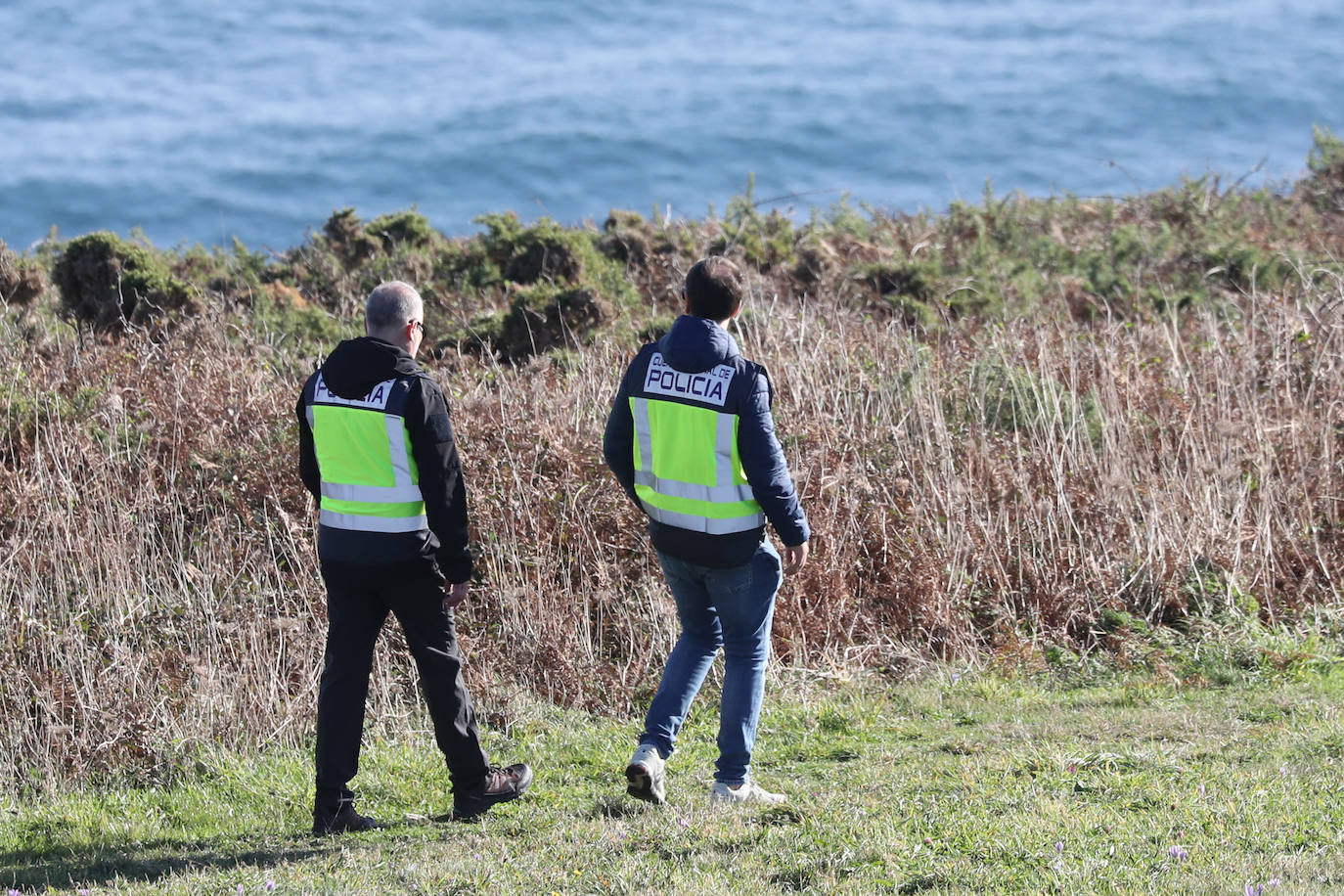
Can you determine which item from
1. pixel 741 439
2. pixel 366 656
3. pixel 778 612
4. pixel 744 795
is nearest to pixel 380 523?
pixel 366 656

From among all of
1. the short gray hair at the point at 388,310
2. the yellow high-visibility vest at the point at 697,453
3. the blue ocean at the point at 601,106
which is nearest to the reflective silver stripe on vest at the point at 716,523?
the yellow high-visibility vest at the point at 697,453

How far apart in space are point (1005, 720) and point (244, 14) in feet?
177

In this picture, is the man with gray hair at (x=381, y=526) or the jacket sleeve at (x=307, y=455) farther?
the jacket sleeve at (x=307, y=455)

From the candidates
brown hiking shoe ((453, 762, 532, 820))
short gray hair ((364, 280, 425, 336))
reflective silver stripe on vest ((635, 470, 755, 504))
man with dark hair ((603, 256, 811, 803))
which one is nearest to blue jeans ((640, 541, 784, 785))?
man with dark hair ((603, 256, 811, 803))

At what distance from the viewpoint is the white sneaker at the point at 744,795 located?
5.31 m

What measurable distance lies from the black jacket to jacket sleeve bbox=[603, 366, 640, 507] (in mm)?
611

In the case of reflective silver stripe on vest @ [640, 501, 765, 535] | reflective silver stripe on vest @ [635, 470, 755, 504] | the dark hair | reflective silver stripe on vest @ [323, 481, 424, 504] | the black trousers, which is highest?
the dark hair

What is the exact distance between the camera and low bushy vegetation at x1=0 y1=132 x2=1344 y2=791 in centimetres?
683

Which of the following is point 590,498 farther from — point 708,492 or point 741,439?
point 741,439

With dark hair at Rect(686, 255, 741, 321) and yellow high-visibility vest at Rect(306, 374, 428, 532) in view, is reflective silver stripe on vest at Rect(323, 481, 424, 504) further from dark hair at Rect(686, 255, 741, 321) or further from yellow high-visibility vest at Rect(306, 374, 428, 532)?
dark hair at Rect(686, 255, 741, 321)

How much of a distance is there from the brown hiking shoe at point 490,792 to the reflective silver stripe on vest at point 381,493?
1.17 m

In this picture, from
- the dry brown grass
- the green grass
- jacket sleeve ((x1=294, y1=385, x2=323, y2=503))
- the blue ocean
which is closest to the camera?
the green grass

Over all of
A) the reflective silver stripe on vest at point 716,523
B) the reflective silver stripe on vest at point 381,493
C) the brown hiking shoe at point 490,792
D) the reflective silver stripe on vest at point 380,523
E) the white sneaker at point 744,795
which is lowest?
the brown hiking shoe at point 490,792

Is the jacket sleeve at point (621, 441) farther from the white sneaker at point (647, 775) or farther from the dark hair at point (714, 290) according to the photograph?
the white sneaker at point (647, 775)
